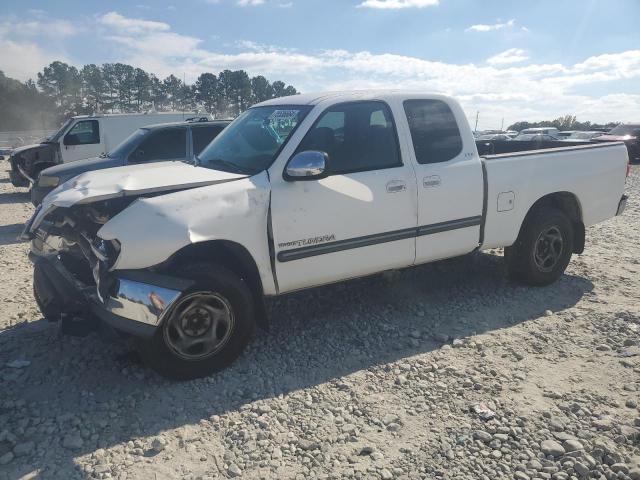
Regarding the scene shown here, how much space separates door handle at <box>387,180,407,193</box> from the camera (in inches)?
164

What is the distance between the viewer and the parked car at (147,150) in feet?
27.8

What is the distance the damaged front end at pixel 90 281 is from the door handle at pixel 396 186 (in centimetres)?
184

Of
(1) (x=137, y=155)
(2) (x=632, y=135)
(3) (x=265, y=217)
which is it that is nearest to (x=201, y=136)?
(1) (x=137, y=155)

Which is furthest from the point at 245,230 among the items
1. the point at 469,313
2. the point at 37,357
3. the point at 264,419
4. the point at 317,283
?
the point at 469,313

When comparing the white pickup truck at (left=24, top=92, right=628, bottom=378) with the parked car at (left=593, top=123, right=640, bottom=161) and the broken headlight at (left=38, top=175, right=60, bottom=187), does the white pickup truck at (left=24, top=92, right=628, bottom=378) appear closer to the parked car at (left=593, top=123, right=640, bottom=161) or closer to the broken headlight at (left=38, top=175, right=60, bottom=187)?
the broken headlight at (left=38, top=175, right=60, bottom=187)

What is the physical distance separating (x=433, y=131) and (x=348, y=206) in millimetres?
1233

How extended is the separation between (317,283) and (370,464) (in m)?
1.57

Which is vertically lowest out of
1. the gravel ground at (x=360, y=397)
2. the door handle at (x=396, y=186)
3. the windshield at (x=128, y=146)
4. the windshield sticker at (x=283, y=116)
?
the gravel ground at (x=360, y=397)

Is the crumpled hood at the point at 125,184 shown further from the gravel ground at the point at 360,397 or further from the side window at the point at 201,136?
the side window at the point at 201,136

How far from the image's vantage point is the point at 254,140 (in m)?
4.27

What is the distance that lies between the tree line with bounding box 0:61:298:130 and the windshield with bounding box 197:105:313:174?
170 feet

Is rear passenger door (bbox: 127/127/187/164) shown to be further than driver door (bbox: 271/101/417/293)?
Yes

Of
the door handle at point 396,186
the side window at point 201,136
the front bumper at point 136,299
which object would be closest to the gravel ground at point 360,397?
the front bumper at point 136,299

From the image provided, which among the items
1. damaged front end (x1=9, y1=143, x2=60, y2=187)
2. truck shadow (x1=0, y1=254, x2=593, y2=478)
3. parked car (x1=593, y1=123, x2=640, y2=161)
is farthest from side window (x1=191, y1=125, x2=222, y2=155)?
parked car (x1=593, y1=123, x2=640, y2=161)
